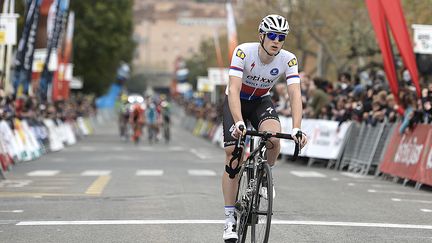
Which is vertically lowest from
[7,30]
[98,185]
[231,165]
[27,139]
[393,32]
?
[27,139]

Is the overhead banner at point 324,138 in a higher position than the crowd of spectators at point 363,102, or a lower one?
lower

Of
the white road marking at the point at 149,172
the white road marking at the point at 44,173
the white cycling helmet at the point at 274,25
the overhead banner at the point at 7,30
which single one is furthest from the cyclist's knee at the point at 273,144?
the overhead banner at the point at 7,30

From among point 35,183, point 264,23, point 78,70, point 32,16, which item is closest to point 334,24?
point 32,16

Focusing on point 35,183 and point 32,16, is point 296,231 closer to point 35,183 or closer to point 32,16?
point 35,183

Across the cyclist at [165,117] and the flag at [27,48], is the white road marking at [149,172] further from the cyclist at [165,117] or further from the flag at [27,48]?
the cyclist at [165,117]

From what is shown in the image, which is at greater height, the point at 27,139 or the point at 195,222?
the point at 195,222

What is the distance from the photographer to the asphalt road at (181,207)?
11352mm

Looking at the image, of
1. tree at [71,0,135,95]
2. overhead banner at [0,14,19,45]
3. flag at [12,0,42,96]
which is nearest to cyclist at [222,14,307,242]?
overhead banner at [0,14,19,45]

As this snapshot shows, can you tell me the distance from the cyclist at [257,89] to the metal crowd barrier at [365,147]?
12432mm

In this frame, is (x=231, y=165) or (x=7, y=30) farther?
(x=7, y=30)

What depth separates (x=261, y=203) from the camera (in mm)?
9391

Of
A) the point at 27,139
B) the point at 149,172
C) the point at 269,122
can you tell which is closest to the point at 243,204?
the point at 269,122

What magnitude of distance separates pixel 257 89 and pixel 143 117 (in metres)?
36.6

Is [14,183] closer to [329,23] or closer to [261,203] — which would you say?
[261,203]
